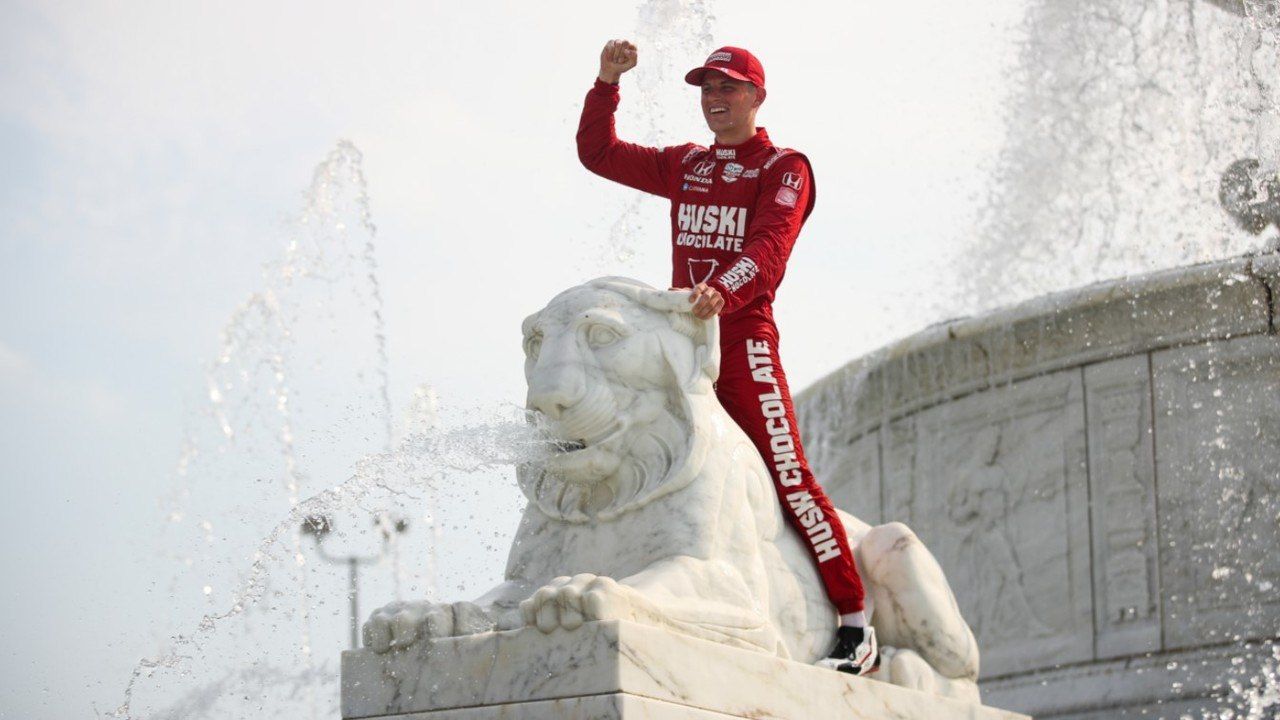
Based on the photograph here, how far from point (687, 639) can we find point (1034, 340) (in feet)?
19.9

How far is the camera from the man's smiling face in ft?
21.1

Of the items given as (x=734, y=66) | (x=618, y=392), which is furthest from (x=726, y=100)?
(x=618, y=392)

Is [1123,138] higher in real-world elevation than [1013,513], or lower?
higher

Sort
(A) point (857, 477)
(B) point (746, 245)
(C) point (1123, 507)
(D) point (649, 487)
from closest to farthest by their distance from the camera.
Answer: (D) point (649, 487), (B) point (746, 245), (C) point (1123, 507), (A) point (857, 477)

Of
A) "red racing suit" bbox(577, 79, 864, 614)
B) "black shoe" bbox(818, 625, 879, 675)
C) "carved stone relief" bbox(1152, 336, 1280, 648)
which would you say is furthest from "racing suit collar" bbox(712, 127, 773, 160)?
"carved stone relief" bbox(1152, 336, 1280, 648)

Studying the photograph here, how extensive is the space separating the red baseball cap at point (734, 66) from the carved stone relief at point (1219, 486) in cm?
470

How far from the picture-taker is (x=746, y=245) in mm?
6270

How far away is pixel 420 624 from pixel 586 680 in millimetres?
597

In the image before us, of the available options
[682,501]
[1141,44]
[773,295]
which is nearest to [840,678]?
[682,501]

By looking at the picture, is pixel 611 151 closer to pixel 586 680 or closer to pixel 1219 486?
pixel 586 680

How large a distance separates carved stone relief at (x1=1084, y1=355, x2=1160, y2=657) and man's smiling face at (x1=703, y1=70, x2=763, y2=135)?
4.76m

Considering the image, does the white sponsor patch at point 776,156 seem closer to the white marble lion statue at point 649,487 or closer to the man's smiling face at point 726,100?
the man's smiling face at point 726,100

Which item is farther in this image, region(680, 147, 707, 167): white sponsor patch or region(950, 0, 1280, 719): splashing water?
region(950, 0, 1280, 719): splashing water

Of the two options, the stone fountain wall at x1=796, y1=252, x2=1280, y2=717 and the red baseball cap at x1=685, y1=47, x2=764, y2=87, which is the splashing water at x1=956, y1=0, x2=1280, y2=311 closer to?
the stone fountain wall at x1=796, y1=252, x2=1280, y2=717
